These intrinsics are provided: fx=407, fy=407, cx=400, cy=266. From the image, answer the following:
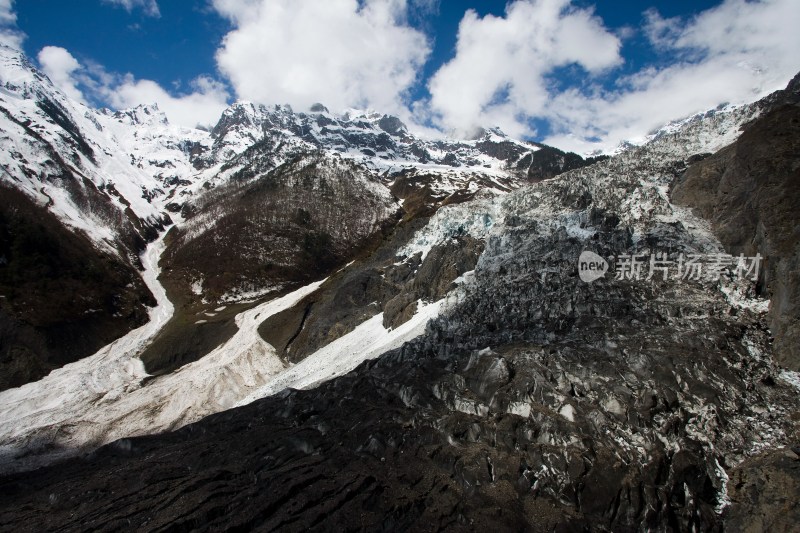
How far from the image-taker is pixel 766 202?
34.0 metres

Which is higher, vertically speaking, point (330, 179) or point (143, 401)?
point (330, 179)

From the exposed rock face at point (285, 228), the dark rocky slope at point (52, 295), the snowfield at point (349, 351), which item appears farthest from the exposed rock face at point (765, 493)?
the exposed rock face at point (285, 228)

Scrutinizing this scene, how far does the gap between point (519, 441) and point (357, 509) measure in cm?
989

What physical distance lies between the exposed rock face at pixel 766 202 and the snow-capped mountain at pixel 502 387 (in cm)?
22

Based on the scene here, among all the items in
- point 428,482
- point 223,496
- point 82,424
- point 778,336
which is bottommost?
point 82,424

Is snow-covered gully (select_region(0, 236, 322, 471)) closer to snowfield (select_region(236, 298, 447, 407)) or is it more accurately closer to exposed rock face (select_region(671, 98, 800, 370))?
snowfield (select_region(236, 298, 447, 407))

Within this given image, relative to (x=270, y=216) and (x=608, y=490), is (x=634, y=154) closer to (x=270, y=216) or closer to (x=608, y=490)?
(x=608, y=490)

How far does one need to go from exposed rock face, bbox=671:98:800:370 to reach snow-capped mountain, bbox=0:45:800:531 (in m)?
0.22

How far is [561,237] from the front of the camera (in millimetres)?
45125

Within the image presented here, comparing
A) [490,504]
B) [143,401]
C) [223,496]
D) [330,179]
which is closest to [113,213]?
[330,179]

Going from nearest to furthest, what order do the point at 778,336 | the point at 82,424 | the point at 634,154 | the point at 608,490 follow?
1. the point at 608,490
2. the point at 778,336
3. the point at 82,424
4. the point at 634,154

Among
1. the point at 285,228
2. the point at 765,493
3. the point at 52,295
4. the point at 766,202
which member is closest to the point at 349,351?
the point at 765,493

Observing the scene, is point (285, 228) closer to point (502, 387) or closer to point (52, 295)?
point (52, 295)

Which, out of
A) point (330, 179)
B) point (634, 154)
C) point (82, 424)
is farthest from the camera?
point (330, 179)
